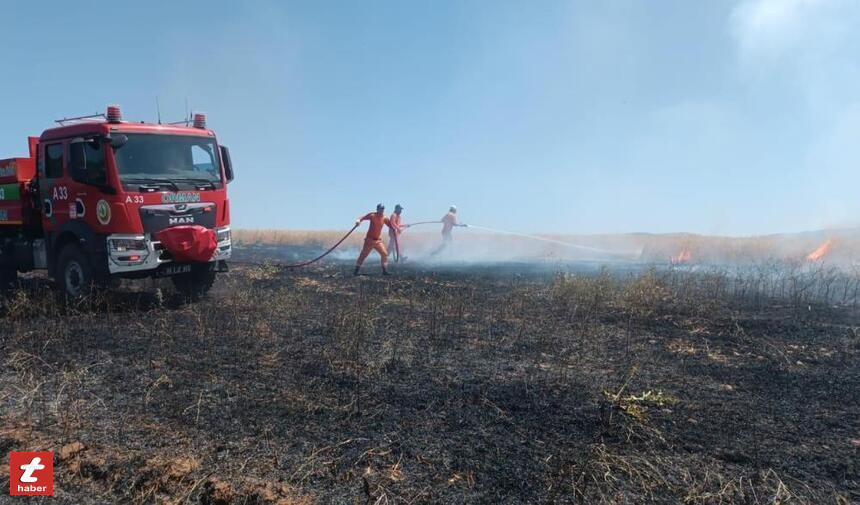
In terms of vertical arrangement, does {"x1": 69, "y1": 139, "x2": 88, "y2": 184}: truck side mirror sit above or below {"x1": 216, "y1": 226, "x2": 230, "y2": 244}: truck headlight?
above

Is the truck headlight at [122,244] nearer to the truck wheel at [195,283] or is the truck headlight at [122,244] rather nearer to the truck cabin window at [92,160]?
the truck cabin window at [92,160]

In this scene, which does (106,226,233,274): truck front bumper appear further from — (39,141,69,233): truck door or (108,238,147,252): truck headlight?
(39,141,69,233): truck door

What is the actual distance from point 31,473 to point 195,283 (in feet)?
20.6

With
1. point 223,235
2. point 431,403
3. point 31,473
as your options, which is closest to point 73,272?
point 223,235

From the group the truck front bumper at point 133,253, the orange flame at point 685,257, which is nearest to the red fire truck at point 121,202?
the truck front bumper at point 133,253

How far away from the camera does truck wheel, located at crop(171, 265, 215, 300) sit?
8802 mm

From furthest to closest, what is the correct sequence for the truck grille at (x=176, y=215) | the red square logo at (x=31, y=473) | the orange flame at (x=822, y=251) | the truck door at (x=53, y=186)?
the orange flame at (x=822, y=251), the truck door at (x=53, y=186), the truck grille at (x=176, y=215), the red square logo at (x=31, y=473)

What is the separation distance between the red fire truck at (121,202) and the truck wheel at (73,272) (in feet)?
0.05

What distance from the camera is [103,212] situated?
Answer: 23.9 ft

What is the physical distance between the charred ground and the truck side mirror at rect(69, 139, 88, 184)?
5.99ft

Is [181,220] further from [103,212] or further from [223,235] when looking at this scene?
[103,212]

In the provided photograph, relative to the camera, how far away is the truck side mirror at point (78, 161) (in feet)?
24.3

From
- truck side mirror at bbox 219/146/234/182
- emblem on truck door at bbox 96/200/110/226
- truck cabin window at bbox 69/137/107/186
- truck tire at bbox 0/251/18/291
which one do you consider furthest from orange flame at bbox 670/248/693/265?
truck tire at bbox 0/251/18/291

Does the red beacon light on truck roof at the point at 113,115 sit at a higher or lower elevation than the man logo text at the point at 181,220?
higher
